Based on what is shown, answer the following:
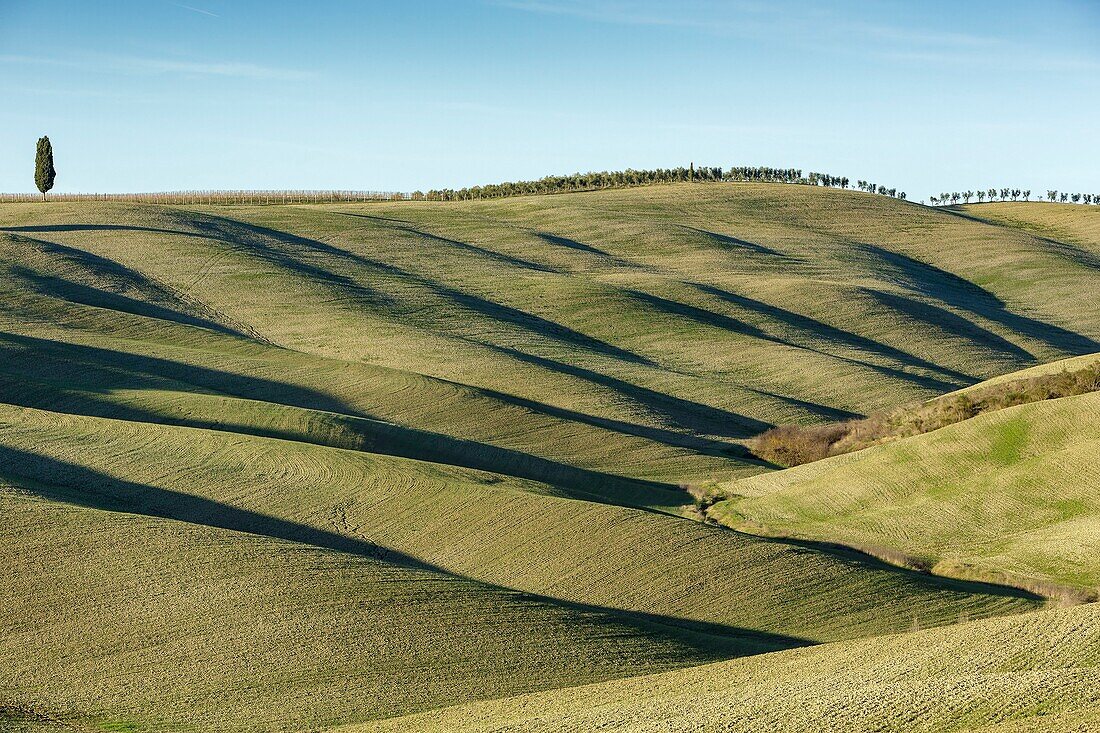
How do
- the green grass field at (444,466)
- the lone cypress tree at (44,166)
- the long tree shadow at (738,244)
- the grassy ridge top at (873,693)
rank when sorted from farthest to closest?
the lone cypress tree at (44,166) → the long tree shadow at (738,244) → the green grass field at (444,466) → the grassy ridge top at (873,693)

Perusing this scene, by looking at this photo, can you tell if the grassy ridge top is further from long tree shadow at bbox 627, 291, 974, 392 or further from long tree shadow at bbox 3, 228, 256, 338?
long tree shadow at bbox 3, 228, 256, 338

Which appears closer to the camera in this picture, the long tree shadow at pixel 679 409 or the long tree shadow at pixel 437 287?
the long tree shadow at pixel 679 409

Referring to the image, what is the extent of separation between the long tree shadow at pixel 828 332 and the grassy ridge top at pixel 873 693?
38601 mm

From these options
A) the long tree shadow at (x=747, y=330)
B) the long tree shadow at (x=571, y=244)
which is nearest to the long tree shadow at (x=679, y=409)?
the long tree shadow at (x=747, y=330)

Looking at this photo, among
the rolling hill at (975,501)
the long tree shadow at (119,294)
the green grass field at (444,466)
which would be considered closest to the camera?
the green grass field at (444,466)

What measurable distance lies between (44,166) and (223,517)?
8103 centimetres

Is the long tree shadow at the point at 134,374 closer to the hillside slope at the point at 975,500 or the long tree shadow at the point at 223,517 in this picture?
the long tree shadow at the point at 223,517

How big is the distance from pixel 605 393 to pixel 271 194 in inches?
2581

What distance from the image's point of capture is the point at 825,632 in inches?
833

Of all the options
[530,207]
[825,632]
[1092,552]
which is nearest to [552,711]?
[825,632]

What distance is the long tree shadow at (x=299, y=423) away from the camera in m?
32.6

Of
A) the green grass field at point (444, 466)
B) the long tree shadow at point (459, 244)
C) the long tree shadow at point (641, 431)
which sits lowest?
the long tree shadow at point (641, 431)

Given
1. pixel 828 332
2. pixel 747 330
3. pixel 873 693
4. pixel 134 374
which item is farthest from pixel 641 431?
pixel 873 693

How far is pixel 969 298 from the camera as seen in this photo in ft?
240
